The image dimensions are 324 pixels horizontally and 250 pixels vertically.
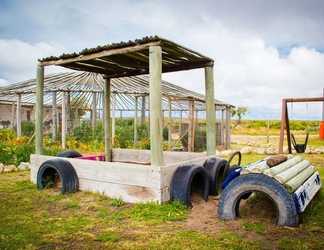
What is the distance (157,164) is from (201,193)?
3.47ft

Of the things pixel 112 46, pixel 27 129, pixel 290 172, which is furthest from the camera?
pixel 27 129

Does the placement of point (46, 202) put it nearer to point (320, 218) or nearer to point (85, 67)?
point (85, 67)

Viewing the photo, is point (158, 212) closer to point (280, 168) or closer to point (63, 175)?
point (280, 168)

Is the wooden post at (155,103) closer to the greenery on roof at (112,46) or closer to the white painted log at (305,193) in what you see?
the greenery on roof at (112,46)

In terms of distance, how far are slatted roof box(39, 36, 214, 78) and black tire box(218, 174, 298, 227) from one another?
230 centimetres

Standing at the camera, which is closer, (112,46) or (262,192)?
(262,192)

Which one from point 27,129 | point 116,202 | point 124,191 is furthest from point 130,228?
point 27,129

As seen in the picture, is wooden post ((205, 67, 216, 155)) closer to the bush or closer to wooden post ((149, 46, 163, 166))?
wooden post ((149, 46, 163, 166))

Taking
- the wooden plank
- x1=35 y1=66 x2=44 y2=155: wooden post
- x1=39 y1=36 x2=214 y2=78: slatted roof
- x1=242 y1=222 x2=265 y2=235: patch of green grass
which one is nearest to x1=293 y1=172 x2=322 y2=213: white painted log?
x1=242 y1=222 x2=265 y2=235: patch of green grass

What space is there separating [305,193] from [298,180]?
179 mm

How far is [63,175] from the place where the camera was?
16.8 feet

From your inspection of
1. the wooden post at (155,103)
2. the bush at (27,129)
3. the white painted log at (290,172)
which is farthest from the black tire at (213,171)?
the bush at (27,129)

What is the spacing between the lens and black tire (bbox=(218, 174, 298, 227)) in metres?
3.48

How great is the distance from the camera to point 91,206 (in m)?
4.44
